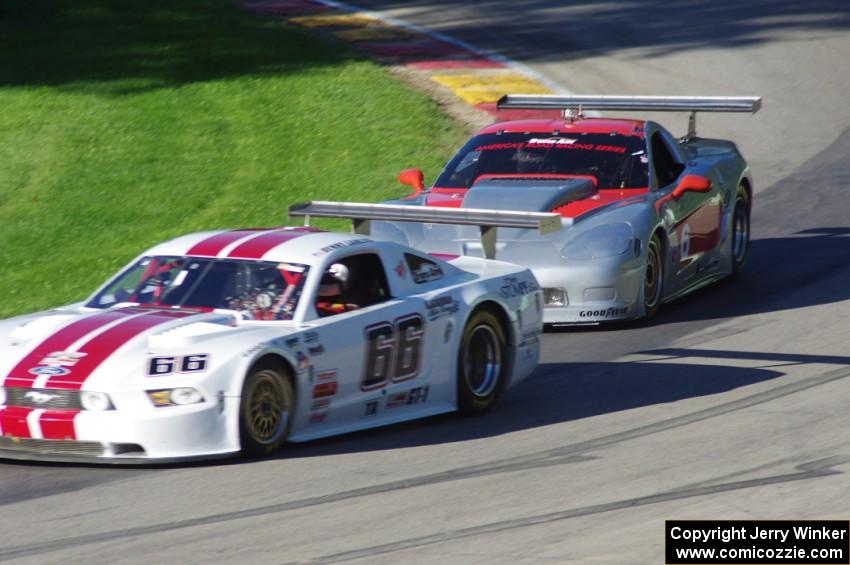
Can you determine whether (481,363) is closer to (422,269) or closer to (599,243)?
(422,269)

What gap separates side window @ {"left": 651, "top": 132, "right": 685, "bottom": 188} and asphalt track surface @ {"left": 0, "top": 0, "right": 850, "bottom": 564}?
107 cm

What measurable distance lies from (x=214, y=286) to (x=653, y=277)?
15.6 ft

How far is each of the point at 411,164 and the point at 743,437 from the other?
1022 cm

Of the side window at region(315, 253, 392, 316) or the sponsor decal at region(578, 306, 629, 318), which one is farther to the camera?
the sponsor decal at region(578, 306, 629, 318)

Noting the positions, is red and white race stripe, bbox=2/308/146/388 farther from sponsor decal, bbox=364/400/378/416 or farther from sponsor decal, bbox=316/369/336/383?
sponsor decal, bbox=364/400/378/416

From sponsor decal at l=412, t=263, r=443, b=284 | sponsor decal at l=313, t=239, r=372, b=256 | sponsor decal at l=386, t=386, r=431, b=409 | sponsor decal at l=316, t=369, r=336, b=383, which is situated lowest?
sponsor decal at l=386, t=386, r=431, b=409

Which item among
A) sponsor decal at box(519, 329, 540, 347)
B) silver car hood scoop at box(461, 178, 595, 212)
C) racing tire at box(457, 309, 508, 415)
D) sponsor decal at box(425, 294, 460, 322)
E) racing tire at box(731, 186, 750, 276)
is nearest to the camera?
sponsor decal at box(425, 294, 460, 322)

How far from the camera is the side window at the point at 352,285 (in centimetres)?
910

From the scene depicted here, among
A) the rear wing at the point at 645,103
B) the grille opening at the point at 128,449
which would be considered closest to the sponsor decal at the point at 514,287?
the grille opening at the point at 128,449

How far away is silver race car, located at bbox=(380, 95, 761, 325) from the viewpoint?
12.1 metres

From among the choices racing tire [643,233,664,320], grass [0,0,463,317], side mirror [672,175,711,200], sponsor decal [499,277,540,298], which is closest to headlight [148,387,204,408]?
sponsor decal [499,277,540,298]

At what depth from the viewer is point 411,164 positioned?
18516mm

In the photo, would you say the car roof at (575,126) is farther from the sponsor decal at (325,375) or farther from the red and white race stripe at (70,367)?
the red and white race stripe at (70,367)

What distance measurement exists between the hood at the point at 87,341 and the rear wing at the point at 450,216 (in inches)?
77.8
